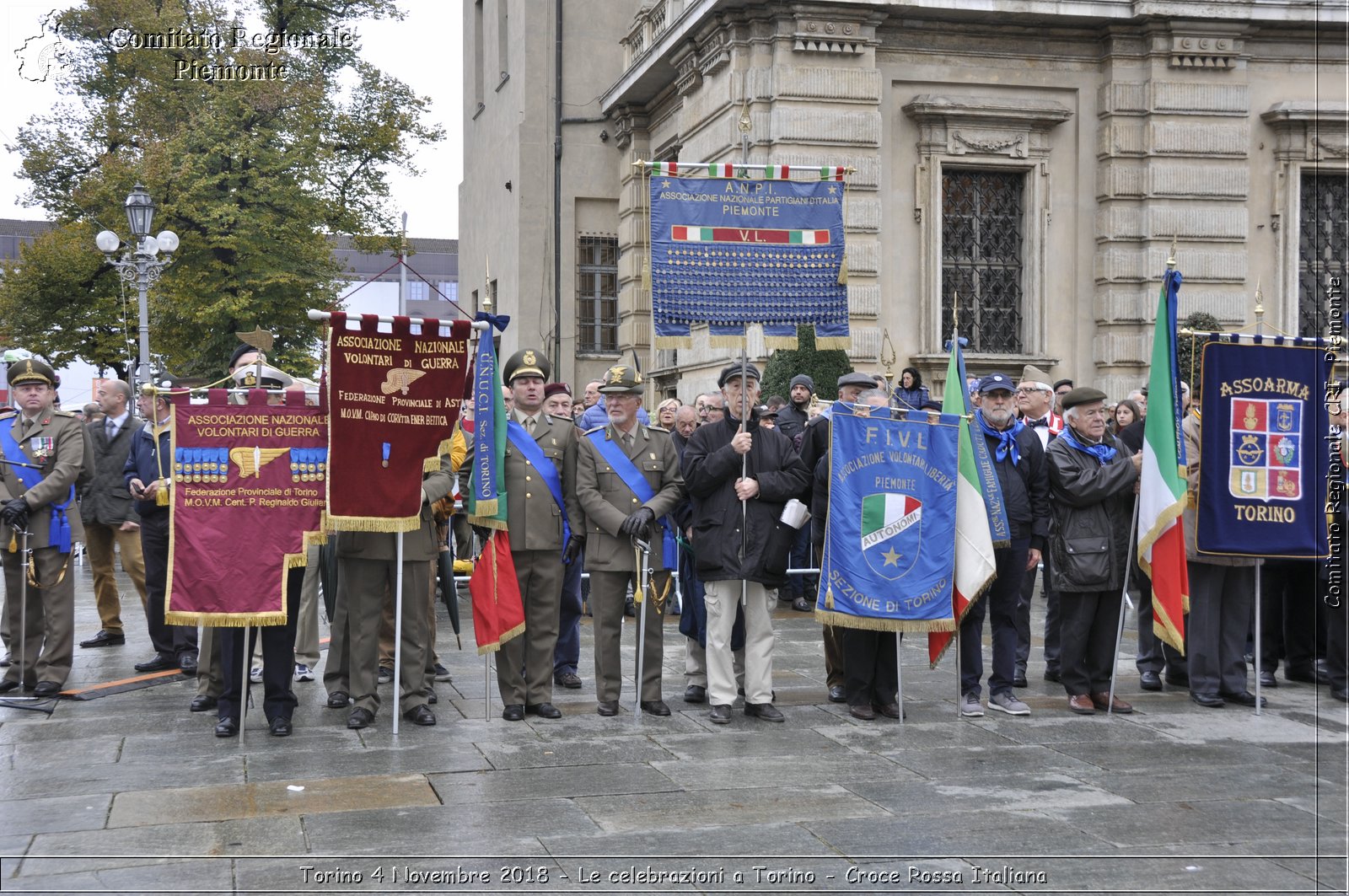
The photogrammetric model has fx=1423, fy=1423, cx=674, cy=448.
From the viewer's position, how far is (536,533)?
28.0 ft

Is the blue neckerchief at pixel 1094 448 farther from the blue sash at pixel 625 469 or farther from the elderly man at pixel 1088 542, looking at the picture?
the blue sash at pixel 625 469

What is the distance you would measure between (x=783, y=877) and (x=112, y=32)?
31.4 meters

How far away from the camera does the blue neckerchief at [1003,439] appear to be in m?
8.91

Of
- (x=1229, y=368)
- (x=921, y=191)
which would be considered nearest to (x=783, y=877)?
(x=1229, y=368)

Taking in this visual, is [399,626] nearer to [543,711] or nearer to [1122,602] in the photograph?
[543,711]

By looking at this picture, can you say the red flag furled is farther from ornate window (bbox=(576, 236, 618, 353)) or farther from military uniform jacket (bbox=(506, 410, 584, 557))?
ornate window (bbox=(576, 236, 618, 353))

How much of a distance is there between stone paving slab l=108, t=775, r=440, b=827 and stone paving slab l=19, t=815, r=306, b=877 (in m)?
0.14

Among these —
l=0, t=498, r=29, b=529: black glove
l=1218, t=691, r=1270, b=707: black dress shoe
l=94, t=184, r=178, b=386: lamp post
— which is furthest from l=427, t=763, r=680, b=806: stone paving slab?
l=94, t=184, r=178, b=386: lamp post

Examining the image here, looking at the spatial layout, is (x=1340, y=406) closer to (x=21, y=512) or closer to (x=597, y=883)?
(x=597, y=883)

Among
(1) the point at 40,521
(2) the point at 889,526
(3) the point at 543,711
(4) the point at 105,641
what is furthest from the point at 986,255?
(1) the point at 40,521

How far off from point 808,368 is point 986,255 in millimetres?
4045

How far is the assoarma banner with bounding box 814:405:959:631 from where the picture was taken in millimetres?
8484

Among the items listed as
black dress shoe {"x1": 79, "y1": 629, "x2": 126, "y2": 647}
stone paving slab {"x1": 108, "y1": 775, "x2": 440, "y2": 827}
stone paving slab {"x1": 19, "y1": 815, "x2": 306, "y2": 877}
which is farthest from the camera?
black dress shoe {"x1": 79, "y1": 629, "x2": 126, "y2": 647}

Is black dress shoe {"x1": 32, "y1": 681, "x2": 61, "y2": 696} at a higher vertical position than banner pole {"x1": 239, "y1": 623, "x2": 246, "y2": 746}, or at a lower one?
lower
